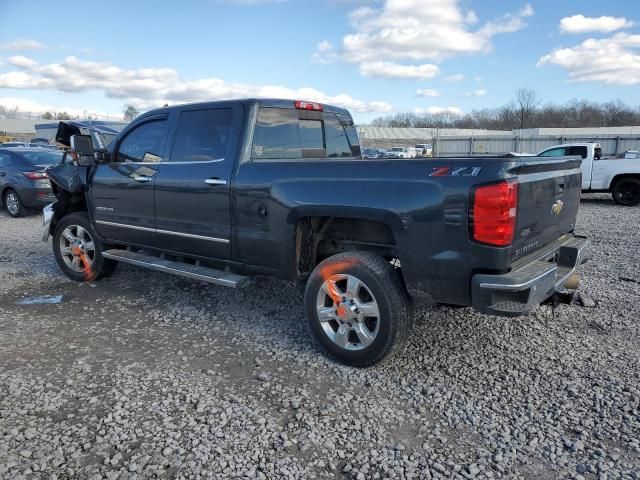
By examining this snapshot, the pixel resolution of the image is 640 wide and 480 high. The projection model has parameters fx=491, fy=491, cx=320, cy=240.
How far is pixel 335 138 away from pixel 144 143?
1.97 metres

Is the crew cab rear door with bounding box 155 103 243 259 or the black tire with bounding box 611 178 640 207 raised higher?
the crew cab rear door with bounding box 155 103 243 259

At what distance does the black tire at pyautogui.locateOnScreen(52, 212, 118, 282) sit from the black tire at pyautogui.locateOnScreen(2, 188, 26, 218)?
619 centimetres

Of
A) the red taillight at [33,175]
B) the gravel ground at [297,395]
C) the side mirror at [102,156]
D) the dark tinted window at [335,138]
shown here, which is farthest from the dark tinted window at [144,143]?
the red taillight at [33,175]

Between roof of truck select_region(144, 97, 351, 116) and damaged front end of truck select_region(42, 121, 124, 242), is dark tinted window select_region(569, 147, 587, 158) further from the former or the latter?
damaged front end of truck select_region(42, 121, 124, 242)

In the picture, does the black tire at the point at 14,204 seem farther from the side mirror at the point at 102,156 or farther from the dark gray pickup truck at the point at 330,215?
the side mirror at the point at 102,156

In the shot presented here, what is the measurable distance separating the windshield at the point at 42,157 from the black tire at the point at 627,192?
1436cm

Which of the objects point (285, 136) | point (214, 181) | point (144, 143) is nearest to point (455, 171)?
point (285, 136)

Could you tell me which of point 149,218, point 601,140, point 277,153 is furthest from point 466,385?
point 601,140

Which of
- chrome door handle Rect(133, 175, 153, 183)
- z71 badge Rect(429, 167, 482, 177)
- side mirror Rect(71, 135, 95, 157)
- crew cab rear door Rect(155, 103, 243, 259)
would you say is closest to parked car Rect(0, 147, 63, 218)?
side mirror Rect(71, 135, 95, 157)

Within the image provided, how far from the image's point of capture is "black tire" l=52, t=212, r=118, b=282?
567cm

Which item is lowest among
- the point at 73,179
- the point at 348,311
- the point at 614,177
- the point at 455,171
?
the point at 348,311

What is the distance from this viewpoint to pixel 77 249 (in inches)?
229

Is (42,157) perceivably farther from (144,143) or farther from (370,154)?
(370,154)

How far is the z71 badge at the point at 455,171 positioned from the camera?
2.95m
